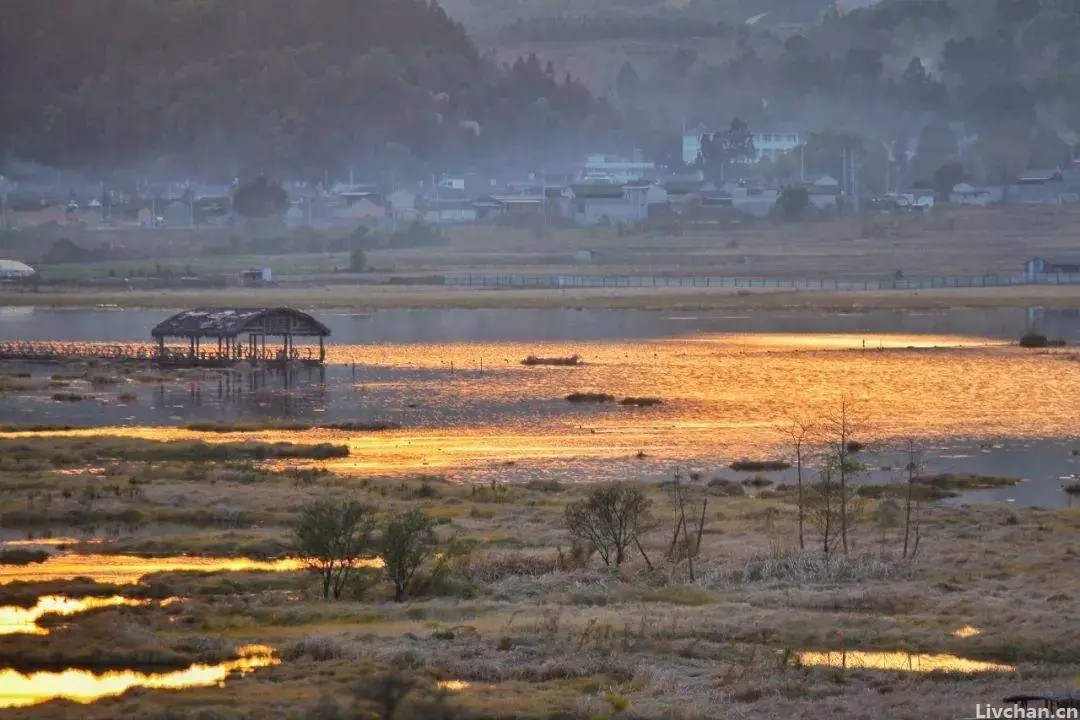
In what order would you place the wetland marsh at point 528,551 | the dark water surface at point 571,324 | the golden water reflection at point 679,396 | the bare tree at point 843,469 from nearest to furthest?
the wetland marsh at point 528,551, the bare tree at point 843,469, the golden water reflection at point 679,396, the dark water surface at point 571,324

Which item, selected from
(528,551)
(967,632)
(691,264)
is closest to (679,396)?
(528,551)

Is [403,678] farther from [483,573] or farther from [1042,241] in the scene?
[1042,241]

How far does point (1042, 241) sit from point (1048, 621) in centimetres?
9839

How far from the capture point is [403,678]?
58.7 ft

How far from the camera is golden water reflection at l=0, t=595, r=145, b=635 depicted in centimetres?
2267

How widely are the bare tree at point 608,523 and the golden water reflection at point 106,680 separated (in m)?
6.48

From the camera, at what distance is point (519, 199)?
481ft

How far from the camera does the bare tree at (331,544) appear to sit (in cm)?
2420

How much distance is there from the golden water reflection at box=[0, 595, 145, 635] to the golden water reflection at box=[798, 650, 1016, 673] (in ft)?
29.4

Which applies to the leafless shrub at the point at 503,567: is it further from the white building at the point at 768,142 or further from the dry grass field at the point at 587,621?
the white building at the point at 768,142

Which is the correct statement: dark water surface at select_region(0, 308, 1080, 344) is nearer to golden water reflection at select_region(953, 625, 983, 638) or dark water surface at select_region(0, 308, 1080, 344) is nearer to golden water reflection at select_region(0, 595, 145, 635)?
golden water reflection at select_region(0, 595, 145, 635)

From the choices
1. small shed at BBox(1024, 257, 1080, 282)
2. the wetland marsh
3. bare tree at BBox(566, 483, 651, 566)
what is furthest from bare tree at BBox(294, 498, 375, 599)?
small shed at BBox(1024, 257, 1080, 282)

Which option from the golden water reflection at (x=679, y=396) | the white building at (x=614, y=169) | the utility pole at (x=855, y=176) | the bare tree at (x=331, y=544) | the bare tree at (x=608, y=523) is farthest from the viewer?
the white building at (x=614, y=169)

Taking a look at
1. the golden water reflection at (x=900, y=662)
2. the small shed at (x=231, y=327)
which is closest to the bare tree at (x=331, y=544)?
the golden water reflection at (x=900, y=662)
